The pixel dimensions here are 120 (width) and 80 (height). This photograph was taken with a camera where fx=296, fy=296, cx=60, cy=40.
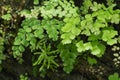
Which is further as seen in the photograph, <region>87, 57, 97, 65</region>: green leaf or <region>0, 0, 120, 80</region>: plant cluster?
<region>87, 57, 97, 65</region>: green leaf

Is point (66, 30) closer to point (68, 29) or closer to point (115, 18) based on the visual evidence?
point (68, 29)

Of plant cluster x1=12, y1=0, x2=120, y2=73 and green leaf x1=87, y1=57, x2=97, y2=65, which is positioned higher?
plant cluster x1=12, y1=0, x2=120, y2=73

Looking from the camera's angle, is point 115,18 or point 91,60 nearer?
point 115,18

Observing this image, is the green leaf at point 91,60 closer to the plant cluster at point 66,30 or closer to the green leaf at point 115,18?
the plant cluster at point 66,30

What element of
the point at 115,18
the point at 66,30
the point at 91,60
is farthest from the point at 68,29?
the point at 91,60

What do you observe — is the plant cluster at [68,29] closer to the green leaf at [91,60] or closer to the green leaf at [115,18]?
the green leaf at [115,18]

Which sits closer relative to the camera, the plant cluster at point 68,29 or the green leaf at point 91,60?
the plant cluster at point 68,29

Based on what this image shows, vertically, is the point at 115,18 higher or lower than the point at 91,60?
higher

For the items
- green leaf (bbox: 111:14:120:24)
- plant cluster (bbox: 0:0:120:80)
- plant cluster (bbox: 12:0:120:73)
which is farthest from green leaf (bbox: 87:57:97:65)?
green leaf (bbox: 111:14:120:24)

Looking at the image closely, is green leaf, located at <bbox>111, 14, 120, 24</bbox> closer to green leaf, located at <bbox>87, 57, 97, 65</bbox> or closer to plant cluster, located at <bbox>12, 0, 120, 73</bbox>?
plant cluster, located at <bbox>12, 0, 120, 73</bbox>

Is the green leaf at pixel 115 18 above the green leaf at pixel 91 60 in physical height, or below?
above

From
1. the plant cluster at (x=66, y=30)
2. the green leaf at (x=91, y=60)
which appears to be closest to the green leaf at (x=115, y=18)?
the plant cluster at (x=66, y=30)

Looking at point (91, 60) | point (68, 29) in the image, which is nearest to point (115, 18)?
point (68, 29)

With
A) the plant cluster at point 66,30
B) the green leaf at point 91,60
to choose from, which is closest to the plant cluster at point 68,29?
the plant cluster at point 66,30
